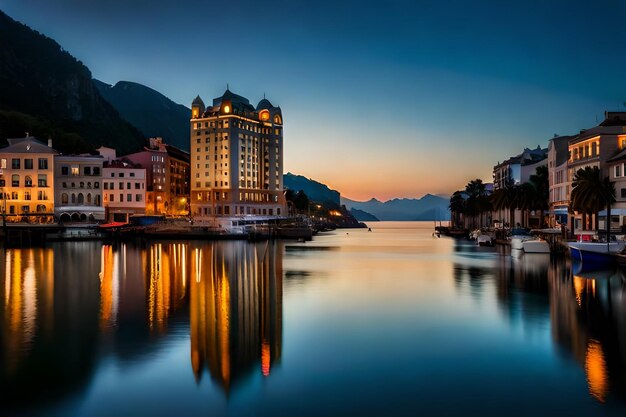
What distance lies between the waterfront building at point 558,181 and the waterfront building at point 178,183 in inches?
3904

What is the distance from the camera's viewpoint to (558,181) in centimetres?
8262

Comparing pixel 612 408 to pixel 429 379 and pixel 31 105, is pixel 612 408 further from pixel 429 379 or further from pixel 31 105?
pixel 31 105

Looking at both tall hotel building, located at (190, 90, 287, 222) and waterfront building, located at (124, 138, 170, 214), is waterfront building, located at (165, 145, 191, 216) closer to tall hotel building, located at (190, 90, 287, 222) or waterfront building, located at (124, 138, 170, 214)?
tall hotel building, located at (190, 90, 287, 222)

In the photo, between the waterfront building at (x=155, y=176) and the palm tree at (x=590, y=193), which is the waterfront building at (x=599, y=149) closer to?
the palm tree at (x=590, y=193)

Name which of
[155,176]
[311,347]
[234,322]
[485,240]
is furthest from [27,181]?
[311,347]

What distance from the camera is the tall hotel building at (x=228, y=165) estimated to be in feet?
521

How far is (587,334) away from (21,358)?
831 inches

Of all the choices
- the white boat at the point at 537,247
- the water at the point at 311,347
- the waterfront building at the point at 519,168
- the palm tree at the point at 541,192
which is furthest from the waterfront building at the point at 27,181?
the waterfront building at the point at 519,168

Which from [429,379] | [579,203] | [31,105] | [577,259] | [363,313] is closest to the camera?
[429,379]

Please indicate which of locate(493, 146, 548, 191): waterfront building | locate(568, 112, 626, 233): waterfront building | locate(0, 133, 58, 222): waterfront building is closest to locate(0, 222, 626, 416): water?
locate(568, 112, 626, 233): waterfront building

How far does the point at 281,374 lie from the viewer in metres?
16.6

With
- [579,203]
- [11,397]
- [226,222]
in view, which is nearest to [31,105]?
[226,222]

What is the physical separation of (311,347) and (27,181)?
101321 millimetres

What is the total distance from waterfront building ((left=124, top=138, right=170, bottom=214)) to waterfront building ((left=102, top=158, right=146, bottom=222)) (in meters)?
15.0
